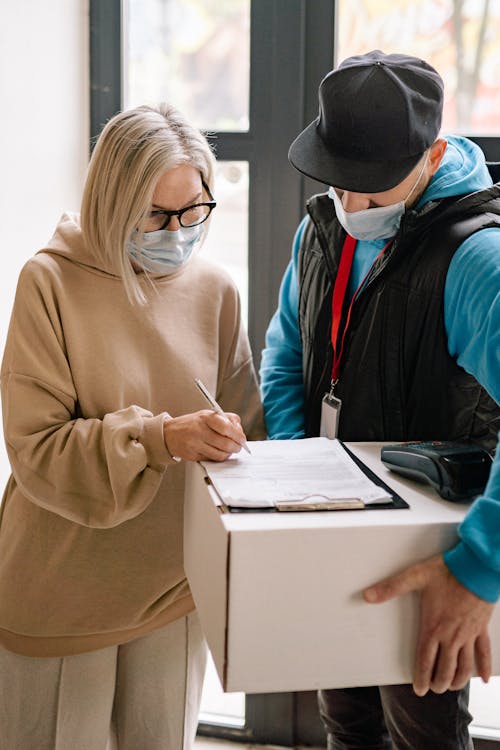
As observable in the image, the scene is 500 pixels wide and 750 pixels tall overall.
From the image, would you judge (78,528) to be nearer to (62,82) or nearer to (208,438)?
(208,438)

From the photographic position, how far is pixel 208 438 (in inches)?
50.9

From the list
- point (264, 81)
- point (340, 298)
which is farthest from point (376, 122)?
point (264, 81)

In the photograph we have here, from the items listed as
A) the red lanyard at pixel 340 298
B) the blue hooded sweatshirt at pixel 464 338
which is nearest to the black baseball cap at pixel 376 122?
the blue hooded sweatshirt at pixel 464 338

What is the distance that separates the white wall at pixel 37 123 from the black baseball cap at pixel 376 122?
2.54ft

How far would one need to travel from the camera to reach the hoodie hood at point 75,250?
149 centimetres

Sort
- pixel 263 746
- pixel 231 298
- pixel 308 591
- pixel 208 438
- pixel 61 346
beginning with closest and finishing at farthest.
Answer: pixel 308 591, pixel 208 438, pixel 61 346, pixel 231 298, pixel 263 746

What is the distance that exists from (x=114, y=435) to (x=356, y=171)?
0.55 meters

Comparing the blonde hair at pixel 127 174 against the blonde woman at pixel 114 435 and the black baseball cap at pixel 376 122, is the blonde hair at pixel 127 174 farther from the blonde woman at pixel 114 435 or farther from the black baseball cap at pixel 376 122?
the black baseball cap at pixel 376 122

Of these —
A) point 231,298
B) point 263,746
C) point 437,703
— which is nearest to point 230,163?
point 231,298

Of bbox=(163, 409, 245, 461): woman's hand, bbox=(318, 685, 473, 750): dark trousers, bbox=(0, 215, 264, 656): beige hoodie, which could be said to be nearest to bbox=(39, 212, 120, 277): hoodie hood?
bbox=(0, 215, 264, 656): beige hoodie

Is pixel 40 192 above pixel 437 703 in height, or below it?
above

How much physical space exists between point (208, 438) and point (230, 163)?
102 cm

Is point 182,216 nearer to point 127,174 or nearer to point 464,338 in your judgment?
point 127,174

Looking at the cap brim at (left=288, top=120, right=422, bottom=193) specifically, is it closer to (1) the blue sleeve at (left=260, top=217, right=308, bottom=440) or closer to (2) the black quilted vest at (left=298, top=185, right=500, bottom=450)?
(2) the black quilted vest at (left=298, top=185, right=500, bottom=450)
